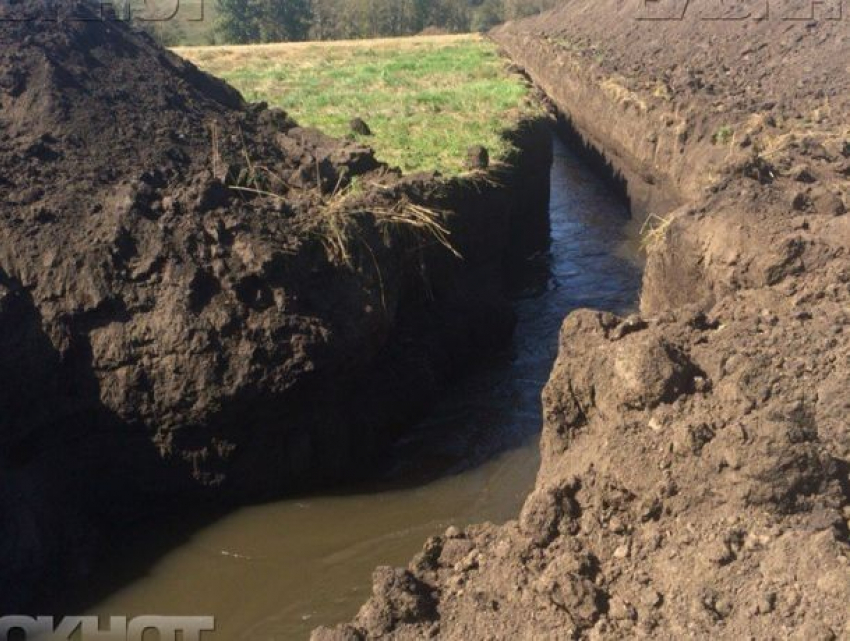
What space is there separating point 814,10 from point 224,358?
55.1ft

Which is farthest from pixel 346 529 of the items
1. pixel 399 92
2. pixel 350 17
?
pixel 350 17

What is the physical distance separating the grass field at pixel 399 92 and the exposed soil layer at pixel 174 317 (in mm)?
2883

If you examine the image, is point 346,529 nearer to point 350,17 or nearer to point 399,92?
point 399,92

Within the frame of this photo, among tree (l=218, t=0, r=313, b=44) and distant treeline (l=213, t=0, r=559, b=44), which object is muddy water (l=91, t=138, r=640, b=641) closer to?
tree (l=218, t=0, r=313, b=44)

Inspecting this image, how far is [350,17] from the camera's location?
4138 centimetres

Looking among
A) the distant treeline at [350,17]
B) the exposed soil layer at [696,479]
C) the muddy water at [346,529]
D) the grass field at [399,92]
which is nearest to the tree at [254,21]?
the distant treeline at [350,17]

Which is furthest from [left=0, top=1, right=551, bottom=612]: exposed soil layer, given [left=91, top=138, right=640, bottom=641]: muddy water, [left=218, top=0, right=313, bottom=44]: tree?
[left=218, top=0, right=313, bottom=44]: tree

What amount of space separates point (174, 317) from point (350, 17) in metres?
36.5

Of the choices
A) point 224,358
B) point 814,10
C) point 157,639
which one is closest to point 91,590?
point 157,639

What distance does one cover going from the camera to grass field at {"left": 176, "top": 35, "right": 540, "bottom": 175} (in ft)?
42.0

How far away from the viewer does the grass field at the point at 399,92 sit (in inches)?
504

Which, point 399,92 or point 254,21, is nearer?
point 399,92

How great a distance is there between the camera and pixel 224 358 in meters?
7.70

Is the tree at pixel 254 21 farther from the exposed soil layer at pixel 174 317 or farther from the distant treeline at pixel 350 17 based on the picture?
the exposed soil layer at pixel 174 317
